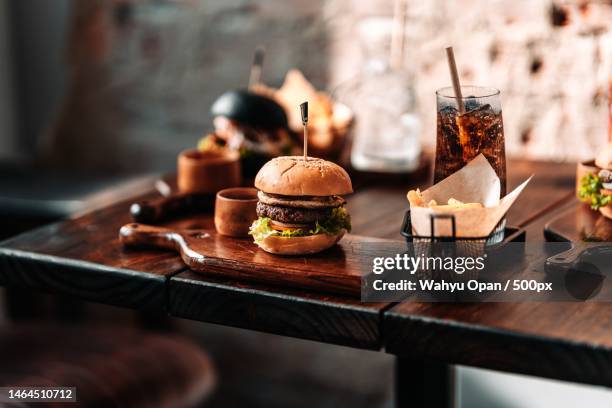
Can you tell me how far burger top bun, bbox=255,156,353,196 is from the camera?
1.32 meters

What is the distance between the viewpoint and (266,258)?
1.36 m

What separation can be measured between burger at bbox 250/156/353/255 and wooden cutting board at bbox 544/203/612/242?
1.19 feet

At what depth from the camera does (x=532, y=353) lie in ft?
3.63

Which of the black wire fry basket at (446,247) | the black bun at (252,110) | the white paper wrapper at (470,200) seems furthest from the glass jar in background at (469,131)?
the black bun at (252,110)

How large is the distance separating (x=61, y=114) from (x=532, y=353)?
251 cm

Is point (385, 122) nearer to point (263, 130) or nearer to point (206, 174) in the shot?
point (263, 130)

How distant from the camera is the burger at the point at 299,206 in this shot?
1330mm

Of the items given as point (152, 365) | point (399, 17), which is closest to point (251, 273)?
point (152, 365)

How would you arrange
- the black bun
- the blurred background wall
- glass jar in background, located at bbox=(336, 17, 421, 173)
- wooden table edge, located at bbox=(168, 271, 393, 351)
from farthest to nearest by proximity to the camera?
the blurred background wall, glass jar in background, located at bbox=(336, 17, 421, 173), the black bun, wooden table edge, located at bbox=(168, 271, 393, 351)

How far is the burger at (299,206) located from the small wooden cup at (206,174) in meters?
0.40

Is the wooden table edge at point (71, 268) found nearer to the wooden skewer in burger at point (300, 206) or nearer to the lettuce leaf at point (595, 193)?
the wooden skewer in burger at point (300, 206)

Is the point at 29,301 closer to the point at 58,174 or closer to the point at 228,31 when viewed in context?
the point at 58,174

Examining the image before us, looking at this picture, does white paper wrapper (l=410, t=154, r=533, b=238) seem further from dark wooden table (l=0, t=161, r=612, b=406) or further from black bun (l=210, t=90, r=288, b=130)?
black bun (l=210, t=90, r=288, b=130)

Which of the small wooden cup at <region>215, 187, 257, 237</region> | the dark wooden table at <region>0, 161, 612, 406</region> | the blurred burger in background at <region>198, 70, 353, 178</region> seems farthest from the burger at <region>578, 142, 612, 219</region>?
the blurred burger in background at <region>198, 70, 353, 178</region>
